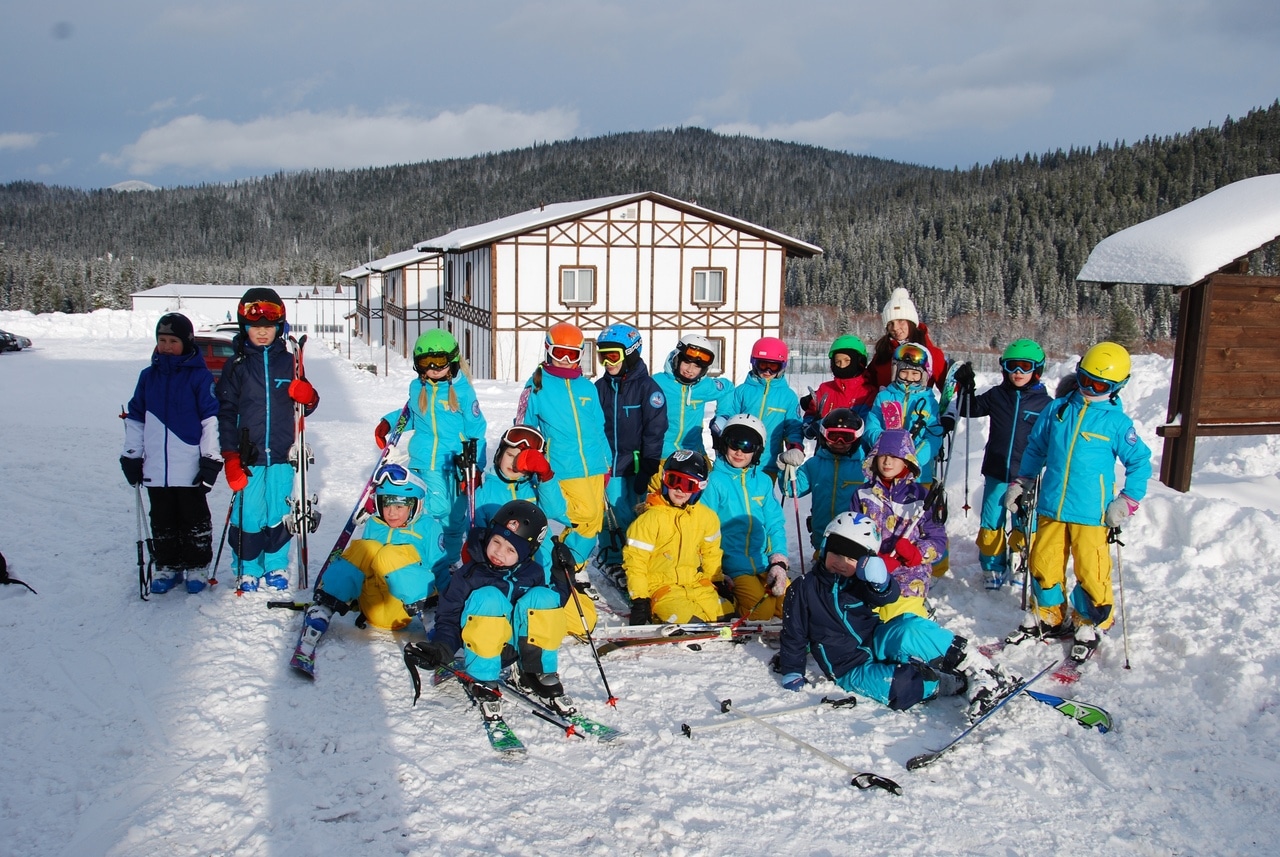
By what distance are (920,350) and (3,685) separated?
588 cm

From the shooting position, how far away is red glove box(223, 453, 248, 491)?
5.41 metres

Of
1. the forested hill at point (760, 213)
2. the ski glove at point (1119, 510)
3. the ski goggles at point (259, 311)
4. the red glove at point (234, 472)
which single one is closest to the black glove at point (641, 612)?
the red glove at point (234, 472)

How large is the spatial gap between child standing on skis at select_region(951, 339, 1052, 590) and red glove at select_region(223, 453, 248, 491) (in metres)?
5.23

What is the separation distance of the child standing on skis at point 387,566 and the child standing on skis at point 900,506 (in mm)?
2718

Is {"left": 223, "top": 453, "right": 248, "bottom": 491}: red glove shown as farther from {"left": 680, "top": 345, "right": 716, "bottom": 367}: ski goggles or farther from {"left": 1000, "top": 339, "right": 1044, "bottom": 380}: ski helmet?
{"left": 1000, "top": 339, "right": 1044, "bottom": 380}: ski helmet

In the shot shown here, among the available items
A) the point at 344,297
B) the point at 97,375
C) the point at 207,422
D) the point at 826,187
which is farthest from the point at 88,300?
the point at 826,187

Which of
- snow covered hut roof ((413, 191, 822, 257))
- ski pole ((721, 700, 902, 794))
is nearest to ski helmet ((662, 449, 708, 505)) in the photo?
ski pole ((721, 700, 902, 794))

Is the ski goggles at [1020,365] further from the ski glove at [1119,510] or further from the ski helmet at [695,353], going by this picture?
the ski helmet at [695,353]

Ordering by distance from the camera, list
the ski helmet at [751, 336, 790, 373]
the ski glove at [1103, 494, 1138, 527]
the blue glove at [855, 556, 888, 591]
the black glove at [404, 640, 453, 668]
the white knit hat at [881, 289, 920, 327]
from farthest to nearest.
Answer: the white knit hat at [881, 289, 920, 327] → the ski helmet at [751, 336, 790, 373] → the ski glove at [1103, 494, 1138, 527] → the blue glove at [855, 556, 888, 591] → the black glove at [404, 640, 453, 668]

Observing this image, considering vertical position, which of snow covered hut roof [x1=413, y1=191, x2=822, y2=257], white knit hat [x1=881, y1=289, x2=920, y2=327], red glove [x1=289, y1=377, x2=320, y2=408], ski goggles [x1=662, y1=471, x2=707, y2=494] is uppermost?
snow covered hut roof [x1=413, y1=191, x2=822, y2=257]

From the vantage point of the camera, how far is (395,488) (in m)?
5.15

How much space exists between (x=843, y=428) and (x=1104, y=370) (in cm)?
167

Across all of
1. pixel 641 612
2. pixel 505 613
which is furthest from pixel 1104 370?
pixel 505 613

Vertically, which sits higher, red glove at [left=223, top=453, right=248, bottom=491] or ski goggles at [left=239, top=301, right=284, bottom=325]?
ski goggles at [left=239, top=301, right=284, bottom=325]
